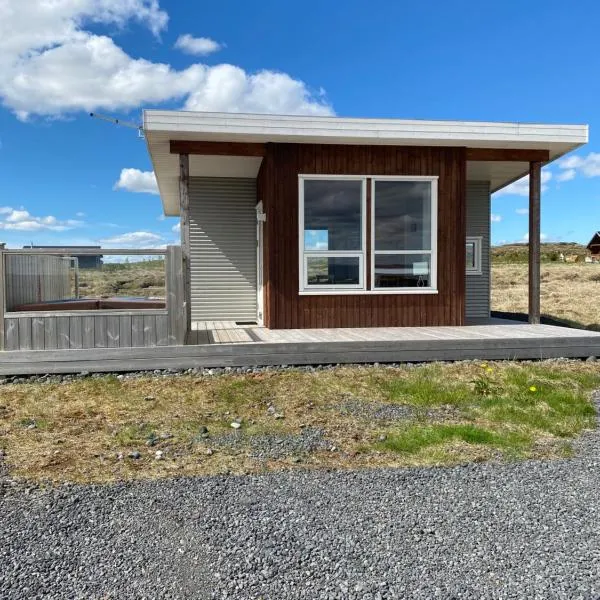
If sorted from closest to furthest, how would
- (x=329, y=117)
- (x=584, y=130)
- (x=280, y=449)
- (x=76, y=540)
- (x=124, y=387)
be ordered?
(x=76, y=540)
(x=280, y=449)
(x=124, y=387)
(x=329, y=117)
(x=584, y=130)

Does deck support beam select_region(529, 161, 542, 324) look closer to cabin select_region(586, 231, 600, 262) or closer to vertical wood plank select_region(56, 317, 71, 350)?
vertical wood plank select_region(56, 317, 71, 350)

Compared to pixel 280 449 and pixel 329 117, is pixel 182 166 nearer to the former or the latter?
pixel 329 117

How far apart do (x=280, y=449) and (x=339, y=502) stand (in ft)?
3.21

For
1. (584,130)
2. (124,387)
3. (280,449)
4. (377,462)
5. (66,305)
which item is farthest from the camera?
(584,130)

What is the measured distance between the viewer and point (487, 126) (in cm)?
734

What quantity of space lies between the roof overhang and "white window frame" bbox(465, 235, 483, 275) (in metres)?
2.35

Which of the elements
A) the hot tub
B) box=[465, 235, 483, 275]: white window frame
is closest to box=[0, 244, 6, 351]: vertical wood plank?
the hot tub

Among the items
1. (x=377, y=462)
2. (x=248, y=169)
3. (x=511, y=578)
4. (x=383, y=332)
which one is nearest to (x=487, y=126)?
(x=383, y=332)

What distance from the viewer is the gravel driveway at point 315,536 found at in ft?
6.70

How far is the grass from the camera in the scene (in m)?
3.50

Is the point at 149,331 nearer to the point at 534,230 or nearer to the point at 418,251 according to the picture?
the point at 418,251

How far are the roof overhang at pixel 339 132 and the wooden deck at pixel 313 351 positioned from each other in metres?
2.67

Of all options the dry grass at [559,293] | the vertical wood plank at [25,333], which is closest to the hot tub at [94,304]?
the vertical wood plank at [25,333]

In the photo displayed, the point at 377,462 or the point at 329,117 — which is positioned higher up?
the point at 329,117
